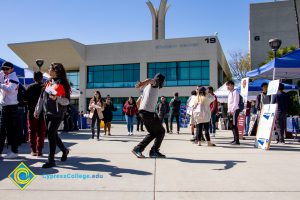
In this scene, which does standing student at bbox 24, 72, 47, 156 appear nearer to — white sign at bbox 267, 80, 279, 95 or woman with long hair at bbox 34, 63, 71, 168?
woman with long hair at bbox 34, 63, 71, 168

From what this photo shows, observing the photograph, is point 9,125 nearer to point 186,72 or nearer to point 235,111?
point 235,111

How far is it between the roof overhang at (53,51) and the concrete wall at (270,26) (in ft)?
69.9

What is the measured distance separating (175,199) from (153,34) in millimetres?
52818

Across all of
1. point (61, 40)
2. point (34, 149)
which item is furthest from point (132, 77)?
point (34, 149)

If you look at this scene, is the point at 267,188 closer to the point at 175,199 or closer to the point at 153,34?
the point at 175,199

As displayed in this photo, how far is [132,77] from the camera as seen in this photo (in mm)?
38875

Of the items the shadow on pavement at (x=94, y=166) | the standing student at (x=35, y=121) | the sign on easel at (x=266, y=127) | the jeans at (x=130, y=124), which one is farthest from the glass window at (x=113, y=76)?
the shadow on pavement at (x=94, y=166)

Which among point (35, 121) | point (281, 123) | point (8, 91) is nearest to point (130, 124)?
point (281, 123)

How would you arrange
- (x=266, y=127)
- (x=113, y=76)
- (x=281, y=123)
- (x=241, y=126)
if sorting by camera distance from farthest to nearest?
(x=113, y=76)
(x=241, y=126)
(x=281, y=123)
(x=266, y=127)

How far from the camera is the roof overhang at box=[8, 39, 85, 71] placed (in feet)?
129

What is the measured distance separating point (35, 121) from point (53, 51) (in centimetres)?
3580

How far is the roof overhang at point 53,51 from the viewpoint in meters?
39.2

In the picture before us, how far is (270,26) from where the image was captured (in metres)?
37.6

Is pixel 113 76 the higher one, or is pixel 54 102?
pixel 113 76
